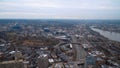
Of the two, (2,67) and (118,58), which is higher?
(2,67)

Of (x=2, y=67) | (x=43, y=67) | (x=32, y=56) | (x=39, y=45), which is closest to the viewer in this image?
(x=2, y=67)

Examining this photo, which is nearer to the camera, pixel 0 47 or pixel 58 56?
pixel 58 56

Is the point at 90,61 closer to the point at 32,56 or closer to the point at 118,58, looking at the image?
the point at 118,58

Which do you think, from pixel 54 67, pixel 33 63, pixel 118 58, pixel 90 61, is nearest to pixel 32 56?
pixel 33 63

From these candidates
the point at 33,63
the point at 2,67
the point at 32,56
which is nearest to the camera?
the point at 2,67

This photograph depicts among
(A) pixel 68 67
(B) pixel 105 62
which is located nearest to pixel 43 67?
(A) pixel 68 67

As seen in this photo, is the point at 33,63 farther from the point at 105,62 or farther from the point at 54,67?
the point at 105,62

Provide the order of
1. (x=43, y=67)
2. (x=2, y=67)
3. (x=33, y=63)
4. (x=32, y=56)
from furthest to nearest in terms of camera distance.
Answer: (x=32, y=56), (x=33, y=63), (x=43, y=67), (x=2, y=67)

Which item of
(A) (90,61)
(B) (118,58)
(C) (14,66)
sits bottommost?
(B) (118,58)

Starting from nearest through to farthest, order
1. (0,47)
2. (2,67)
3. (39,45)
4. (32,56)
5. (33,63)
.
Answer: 1. (2,67)
2. (33,63)
3. (32,56)
4. (0,47)
5. (39,45)

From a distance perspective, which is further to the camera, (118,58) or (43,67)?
(118,58)
